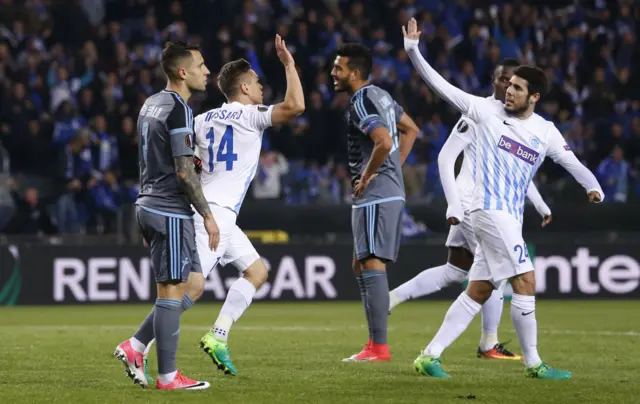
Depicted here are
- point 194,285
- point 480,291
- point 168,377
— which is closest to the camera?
point 168,377

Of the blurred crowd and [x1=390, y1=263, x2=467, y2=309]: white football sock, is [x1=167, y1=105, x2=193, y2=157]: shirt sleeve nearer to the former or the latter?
[x1=390, y1=263, x2=467, y2=309]: white football sock

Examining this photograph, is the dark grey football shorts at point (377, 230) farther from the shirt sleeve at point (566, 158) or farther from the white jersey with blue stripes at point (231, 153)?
the shirt sleeve at point (566, 158)

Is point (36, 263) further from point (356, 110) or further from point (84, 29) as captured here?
point (356, 110)

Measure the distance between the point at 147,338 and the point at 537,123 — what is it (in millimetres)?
2977

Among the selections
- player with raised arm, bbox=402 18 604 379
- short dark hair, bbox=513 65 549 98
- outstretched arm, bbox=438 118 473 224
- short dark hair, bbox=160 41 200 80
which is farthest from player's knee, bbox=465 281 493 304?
short dark hair, bbox=160 41 200 80

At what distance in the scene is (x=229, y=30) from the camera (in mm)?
21266

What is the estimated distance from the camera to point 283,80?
20531 millimetres

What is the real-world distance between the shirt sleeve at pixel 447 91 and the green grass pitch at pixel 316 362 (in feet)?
5.82

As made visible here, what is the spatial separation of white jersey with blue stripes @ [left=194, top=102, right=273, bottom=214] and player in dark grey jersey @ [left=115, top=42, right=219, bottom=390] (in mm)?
1151

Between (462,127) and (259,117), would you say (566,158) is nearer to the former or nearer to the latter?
(462,127)

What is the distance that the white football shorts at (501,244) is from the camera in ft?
25.8

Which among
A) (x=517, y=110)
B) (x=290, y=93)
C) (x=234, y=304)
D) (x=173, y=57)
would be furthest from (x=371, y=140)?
(x=173, y=57)

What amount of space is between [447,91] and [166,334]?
246cm

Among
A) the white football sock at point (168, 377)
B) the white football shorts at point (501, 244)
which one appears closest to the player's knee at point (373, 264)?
the white football shorts at point (501, 244)
